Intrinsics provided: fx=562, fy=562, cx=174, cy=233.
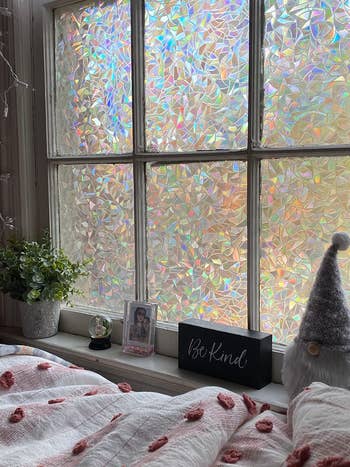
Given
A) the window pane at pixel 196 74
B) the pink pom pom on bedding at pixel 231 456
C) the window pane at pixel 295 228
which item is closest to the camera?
the pink pom pom on bedding at pixel 231 456

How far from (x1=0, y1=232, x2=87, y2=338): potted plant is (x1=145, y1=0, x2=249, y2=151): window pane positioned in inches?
20.2

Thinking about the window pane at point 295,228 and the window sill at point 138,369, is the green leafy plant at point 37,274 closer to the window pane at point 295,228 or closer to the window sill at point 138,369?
the window sill at point 138,369

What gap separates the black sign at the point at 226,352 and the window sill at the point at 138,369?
0.02 metres

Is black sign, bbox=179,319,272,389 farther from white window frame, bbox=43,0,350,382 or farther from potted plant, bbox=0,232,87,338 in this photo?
potted plant, bbox=0,232,87,338

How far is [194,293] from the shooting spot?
66.1 inches

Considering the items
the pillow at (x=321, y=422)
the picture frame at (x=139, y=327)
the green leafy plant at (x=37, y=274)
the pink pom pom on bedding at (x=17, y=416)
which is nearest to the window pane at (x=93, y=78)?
the green leafy plant at (x=37, y=274)

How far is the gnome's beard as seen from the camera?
4.14ft

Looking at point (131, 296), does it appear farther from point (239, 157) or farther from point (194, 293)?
point (239, 157)

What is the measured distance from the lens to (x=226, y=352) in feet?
4.91

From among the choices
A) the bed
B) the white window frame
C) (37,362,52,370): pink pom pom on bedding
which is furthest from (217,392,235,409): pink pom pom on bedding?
(37,362,52,370): pink pom pom on bedding

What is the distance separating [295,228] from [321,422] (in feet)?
2.17

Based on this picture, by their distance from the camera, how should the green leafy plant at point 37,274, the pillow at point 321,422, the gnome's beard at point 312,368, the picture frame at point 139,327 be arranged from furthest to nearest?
the green leafy plant at point 37,274
the picture frame at point 139,327
the gnome's beard at point 312,368
the pillow at point 321,422

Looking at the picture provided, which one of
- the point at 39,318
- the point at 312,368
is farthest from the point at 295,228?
the point at 39,318

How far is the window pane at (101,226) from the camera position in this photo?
1.82 meters
